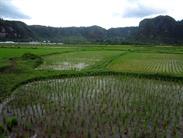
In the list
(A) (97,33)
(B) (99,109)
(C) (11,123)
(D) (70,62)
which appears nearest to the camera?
(C) (11,123)

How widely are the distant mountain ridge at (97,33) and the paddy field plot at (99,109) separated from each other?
221 ft

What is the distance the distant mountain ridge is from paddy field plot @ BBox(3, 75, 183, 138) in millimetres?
67409

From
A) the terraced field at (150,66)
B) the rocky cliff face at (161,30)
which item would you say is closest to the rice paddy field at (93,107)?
the terraced field at (150,66)

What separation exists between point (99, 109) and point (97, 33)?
154 meters

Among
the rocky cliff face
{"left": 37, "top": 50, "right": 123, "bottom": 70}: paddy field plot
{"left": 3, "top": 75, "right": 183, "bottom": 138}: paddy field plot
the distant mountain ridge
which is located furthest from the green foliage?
the rocky cliff face

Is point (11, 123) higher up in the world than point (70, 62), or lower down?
higher up

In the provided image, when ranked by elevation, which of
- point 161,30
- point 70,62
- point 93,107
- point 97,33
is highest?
point 161,30

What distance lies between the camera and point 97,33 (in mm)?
159500

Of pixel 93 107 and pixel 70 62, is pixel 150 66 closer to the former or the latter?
pixel 70 62

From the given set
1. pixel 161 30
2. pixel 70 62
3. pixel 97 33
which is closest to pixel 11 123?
pixel 70 62

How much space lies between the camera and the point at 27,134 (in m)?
5.68

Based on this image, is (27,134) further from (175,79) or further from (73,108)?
(175,79)

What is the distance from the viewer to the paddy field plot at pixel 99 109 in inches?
229

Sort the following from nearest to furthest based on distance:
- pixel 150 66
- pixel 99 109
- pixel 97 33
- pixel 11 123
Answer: pixel 11 123 → pixel 99 109 → pixel 150 66 → pixel 97 33
